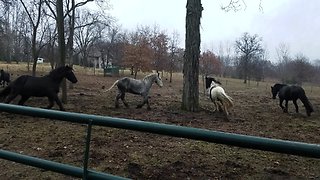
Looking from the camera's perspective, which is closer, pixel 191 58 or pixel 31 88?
pixel 31 88

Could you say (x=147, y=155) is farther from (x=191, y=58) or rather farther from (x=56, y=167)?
(x=191, y=58)

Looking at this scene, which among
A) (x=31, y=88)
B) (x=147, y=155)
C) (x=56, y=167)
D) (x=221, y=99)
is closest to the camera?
(x=56, y=167)

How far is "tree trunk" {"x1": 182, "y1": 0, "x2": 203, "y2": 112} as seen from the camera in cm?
1319

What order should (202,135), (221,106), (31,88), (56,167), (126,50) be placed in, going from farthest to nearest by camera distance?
(126,50)
(221,106)
(31,88)
(56,167)
(202,135)

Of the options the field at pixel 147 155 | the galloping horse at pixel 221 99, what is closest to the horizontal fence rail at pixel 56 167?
the field at pixel 147 155

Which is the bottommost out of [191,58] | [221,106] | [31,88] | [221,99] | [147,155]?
[147,155]

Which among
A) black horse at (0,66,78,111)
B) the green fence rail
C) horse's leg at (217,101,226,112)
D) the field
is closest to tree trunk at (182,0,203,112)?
horse's leg at (217,101,226,112)

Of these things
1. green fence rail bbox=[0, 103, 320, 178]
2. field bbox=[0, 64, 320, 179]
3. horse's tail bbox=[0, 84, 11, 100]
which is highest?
green fence rail bbox=[0, 103, 320, 178]

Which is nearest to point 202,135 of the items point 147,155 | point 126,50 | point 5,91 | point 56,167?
point 56,167

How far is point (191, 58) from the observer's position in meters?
13.3

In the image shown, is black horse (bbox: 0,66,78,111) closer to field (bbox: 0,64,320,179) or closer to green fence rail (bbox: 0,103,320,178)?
field (bbox: 0,64,320,179)

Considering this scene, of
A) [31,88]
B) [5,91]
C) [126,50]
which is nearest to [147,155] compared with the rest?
[31,88]

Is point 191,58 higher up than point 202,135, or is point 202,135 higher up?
point 191,58

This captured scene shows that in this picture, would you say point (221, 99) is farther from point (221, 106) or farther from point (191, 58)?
point (191, 58)
